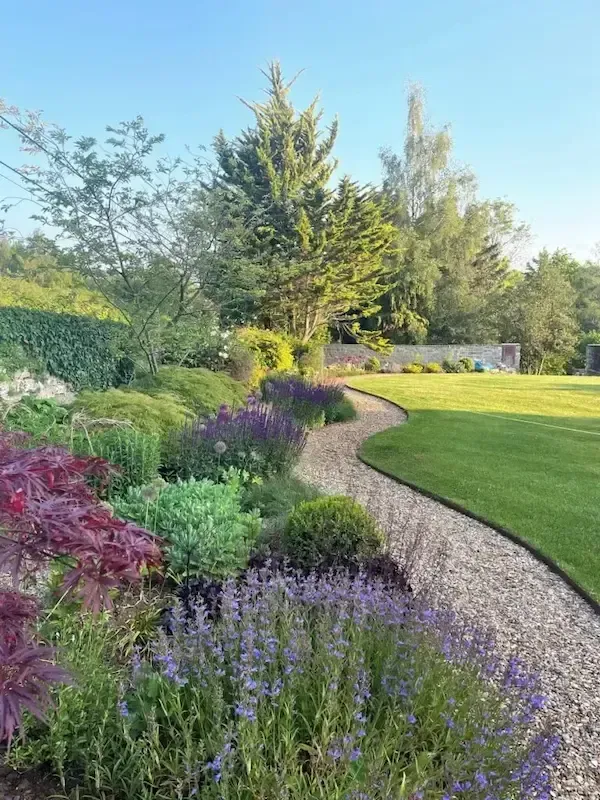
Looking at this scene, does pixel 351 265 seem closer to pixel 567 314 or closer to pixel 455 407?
pixel 455 407

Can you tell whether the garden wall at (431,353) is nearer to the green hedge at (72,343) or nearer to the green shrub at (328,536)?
the green hedge at (72,343)

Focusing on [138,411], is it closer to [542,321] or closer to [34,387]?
[34,387]

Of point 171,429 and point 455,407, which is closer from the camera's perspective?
point 171,429

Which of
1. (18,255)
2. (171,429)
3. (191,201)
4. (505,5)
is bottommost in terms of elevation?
(171,429)

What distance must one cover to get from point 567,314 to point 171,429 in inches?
1080

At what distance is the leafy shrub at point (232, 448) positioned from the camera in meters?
4.55

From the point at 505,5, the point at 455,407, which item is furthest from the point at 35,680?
the point at 455,407

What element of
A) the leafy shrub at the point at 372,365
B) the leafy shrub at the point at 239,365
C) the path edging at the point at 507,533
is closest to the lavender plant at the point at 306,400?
the leafy shrub at the point at 239,365

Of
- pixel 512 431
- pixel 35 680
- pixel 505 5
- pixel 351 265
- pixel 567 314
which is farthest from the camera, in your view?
pixel 567 314

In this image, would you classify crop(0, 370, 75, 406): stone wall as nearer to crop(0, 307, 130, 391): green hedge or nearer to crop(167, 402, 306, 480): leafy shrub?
crop(0, 307, 130, 391): green hedge

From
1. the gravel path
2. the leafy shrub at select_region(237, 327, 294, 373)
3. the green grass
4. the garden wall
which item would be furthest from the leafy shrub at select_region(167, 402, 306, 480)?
the garden wall

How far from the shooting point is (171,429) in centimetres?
489

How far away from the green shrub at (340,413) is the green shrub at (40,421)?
4.87 m

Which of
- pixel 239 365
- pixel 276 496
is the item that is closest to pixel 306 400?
pixel 239 365
